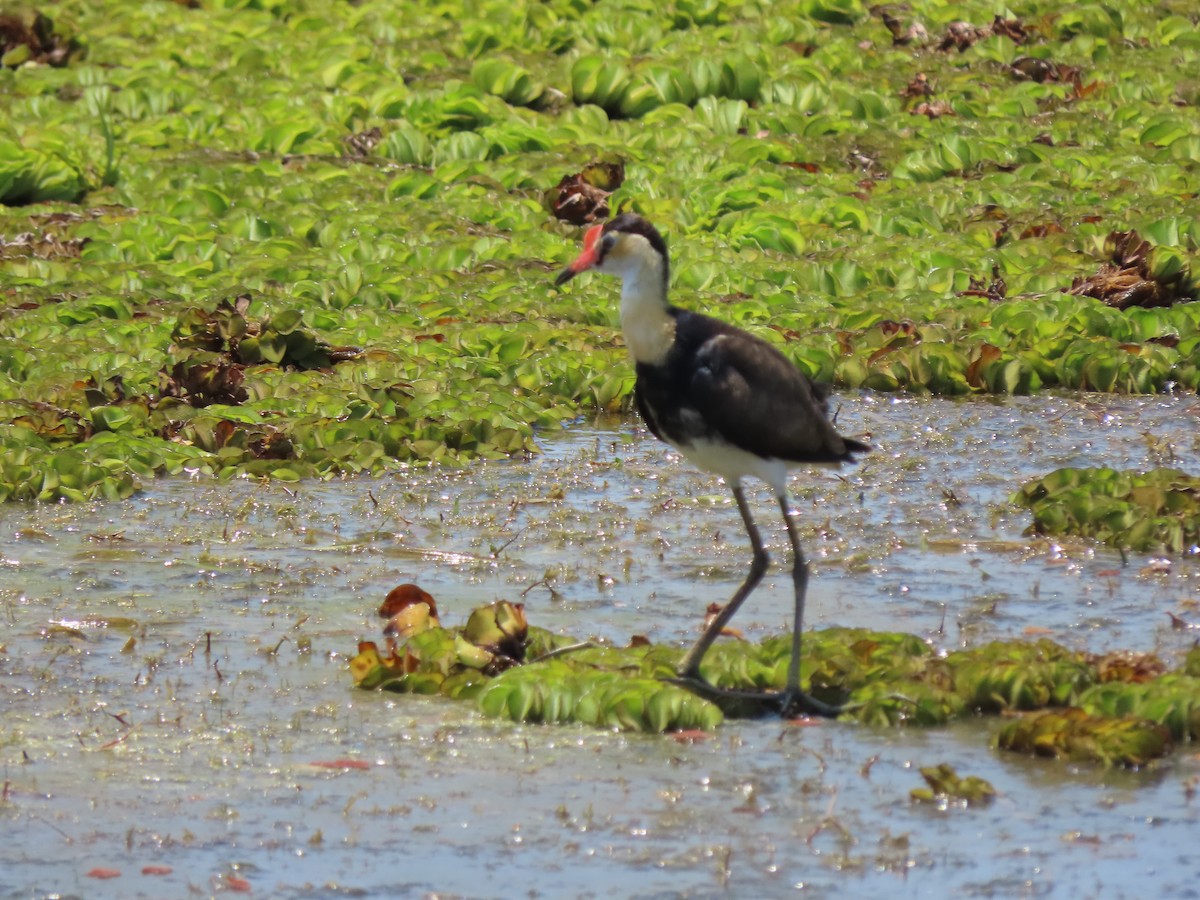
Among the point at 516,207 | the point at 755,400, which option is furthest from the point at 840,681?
the point at 516,207

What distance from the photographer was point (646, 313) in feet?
19.5

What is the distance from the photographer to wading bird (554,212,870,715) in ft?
19.2

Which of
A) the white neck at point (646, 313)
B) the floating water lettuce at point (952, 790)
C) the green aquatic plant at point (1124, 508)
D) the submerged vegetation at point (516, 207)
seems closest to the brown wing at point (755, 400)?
the white neck at point (646, 313)

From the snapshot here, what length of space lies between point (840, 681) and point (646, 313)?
1249mm

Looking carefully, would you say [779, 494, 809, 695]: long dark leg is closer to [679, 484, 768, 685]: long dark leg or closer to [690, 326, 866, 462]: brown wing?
[679, 484, 768, 685]: long dark leg

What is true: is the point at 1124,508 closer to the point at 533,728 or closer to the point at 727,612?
the point at 727,612

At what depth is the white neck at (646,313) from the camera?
594 centimetres

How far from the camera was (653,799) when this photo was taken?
16.1 ft

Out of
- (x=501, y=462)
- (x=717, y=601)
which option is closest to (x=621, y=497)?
(x=501, y=462)

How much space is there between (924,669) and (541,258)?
18.4ft

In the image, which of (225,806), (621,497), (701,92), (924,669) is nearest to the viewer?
(225,806)

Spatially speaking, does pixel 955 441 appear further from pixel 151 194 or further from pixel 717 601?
pixel 151 194

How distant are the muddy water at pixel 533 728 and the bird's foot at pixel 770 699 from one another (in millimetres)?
86

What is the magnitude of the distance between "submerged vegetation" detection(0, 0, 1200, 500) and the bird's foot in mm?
2905
